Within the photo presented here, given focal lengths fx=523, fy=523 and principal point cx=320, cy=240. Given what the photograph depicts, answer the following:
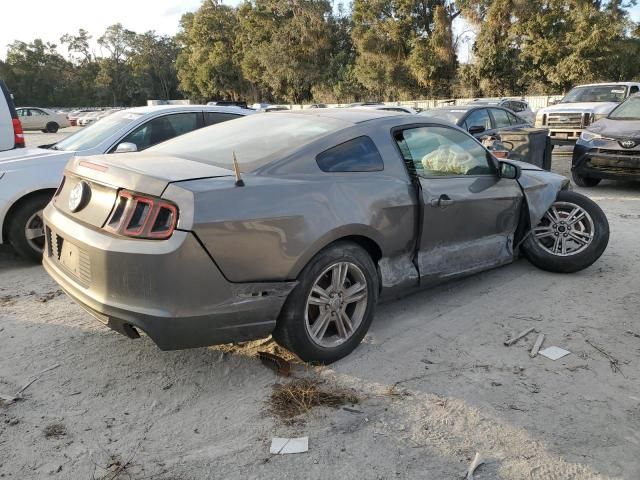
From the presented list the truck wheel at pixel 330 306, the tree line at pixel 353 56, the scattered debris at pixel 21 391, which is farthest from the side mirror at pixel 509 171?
the tree line at pixel 353 56

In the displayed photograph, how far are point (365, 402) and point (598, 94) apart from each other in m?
14.4

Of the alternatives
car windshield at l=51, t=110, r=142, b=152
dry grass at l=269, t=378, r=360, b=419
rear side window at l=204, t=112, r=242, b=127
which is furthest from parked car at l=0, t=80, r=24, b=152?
dry grass at l=269, t=378, r=360, b=419

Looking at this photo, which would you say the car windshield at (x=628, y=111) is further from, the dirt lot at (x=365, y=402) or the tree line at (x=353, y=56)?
the tree line at (x=353, y=56)

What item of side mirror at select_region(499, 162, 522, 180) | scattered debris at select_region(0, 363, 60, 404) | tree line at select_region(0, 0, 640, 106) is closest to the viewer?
scattered debris at select_region(0, 363, 60, 404)

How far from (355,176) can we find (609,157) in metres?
7.11

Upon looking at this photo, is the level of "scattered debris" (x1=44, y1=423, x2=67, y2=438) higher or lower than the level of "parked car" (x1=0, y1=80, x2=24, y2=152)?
lower

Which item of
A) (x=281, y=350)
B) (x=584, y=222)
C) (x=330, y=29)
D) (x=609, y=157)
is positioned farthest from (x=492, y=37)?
(x=281, y=350)

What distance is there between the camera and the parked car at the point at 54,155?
507 cm

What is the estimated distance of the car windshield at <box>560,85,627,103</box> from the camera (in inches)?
550

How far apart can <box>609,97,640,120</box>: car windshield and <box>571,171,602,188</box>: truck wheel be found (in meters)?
1.15

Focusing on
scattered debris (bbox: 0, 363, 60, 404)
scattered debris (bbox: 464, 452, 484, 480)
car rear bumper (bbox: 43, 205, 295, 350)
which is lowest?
scattered debris (bbox: 464, 452, 484, 480)

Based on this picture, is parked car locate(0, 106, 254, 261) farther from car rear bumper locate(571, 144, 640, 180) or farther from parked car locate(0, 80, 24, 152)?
car rear bumper locate(571, 144, 640, 180)

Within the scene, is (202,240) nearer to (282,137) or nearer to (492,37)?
(282,137)

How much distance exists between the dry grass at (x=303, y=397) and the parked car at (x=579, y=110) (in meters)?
11.8
